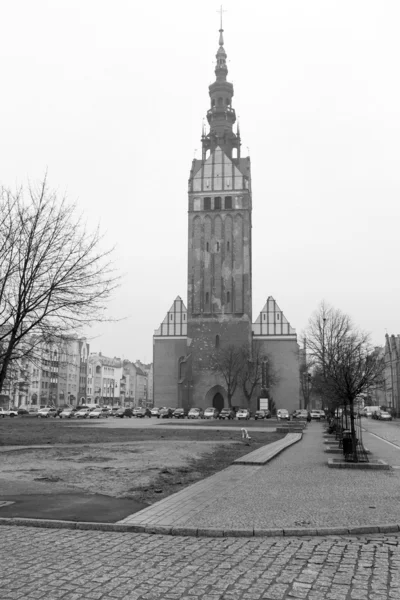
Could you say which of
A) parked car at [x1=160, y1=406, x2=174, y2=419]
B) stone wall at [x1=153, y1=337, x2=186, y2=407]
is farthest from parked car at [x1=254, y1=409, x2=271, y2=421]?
stone wall at [x1=153, y1=337, x2=186, y2=407]

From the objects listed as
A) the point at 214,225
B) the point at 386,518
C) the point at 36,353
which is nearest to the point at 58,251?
the point at 36,353

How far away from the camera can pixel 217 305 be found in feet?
236

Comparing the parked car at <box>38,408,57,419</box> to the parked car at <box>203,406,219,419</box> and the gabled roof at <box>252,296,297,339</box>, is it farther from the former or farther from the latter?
the gabled roof at <box>252,296,297,339</box>

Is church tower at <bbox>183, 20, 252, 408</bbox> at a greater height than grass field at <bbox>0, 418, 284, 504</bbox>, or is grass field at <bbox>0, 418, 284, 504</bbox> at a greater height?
church tower at <bbox>183, 20, 252, 408</bbox>

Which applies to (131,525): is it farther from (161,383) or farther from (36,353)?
(161,383)

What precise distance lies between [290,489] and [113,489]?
3.37m

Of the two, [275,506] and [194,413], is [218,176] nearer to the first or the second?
[194,413]

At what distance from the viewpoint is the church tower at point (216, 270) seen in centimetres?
7106

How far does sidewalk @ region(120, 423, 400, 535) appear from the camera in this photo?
7.86 meters

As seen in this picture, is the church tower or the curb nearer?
the curb

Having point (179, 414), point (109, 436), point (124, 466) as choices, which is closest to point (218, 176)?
point (179, 414)

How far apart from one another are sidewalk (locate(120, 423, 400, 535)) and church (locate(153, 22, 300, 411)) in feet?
185

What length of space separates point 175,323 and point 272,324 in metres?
12.8

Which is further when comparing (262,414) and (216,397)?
(216,397)
